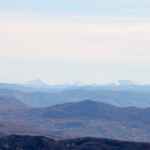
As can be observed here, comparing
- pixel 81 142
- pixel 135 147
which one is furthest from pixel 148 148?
pixel 81 142

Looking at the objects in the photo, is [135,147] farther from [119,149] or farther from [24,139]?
[24,139]

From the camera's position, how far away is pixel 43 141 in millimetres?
116000

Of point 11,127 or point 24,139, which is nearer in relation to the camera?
point 24,139

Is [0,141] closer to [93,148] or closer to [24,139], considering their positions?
[24,139]

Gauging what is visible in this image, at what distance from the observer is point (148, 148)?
11431 centimetres

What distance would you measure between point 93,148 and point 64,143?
4753 millimetres

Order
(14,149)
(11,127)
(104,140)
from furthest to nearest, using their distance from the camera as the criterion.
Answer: (11,127)
(104,140)
(14,149)

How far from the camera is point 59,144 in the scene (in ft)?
376

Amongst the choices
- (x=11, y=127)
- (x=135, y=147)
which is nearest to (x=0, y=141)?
(x=135, y=147)

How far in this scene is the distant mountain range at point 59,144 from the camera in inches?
4454

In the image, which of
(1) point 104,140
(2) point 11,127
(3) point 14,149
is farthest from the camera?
(2) point 11,127

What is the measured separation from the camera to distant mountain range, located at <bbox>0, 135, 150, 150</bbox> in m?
113

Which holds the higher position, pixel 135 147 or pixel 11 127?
pixel 11 127

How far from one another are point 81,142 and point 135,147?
9.01 m
